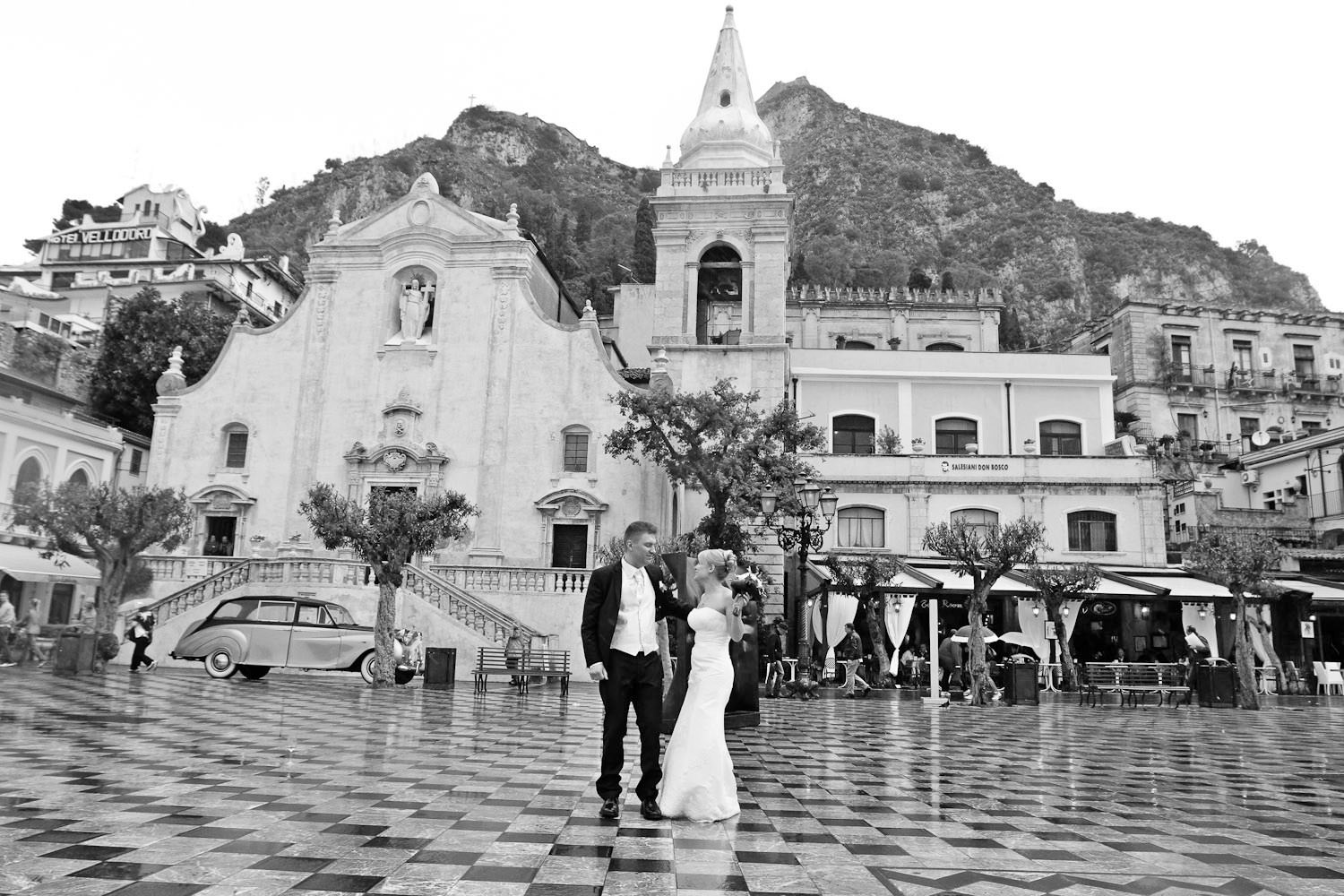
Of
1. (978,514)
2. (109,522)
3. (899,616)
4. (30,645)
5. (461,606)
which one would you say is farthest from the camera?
(978,514)

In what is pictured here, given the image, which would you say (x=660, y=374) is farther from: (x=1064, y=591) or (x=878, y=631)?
(x=1064, y=591)

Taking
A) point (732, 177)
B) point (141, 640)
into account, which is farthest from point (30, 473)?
point (732, 177)

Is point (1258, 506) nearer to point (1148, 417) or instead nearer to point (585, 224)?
point (1148, 417)

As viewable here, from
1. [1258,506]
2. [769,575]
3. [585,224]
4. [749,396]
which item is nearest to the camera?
[749,396]

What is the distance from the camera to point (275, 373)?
32.1m

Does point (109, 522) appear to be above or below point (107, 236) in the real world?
below

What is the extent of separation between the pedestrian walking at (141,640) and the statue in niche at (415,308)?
11808 millimetres

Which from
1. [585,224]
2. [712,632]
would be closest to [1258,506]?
[712,632]

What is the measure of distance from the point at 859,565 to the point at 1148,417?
27956 mm

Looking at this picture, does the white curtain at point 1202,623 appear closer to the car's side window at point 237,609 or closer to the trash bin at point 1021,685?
the trash bin at point 1021,685

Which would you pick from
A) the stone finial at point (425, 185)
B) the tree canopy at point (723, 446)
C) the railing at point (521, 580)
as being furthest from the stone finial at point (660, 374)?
the stone finial at point (425, 185)

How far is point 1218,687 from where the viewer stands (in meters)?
21.7

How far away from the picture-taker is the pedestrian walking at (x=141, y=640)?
71.5 feet

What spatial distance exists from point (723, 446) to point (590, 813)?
1811 centimetres
